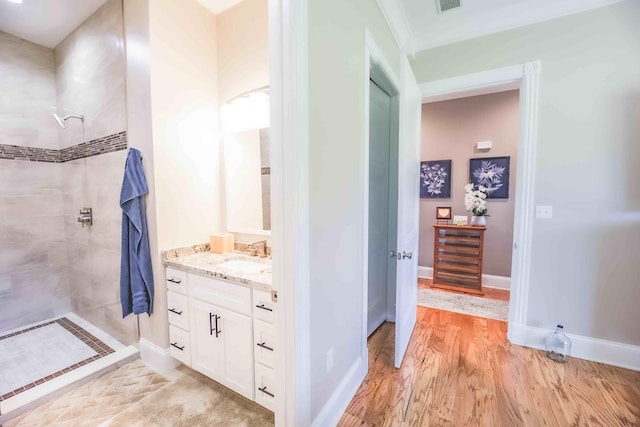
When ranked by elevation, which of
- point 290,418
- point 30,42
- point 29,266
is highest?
point 30,42

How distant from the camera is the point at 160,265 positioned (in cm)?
181

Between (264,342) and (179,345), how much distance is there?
2.66 ft

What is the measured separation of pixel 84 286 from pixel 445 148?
4.52 meters

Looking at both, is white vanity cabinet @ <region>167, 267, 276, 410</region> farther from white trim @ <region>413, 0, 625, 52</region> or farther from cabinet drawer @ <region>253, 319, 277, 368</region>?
white trim @ <region>413, 0, 625, 52</region>

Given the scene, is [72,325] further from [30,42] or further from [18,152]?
[30,42]

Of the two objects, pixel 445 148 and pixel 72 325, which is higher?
pixel 445 148

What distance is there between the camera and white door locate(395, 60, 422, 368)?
72.1 inches

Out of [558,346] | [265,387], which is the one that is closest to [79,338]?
[265,387]

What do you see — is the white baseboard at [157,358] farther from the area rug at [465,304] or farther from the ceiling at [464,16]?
the ceiling at [464,16]

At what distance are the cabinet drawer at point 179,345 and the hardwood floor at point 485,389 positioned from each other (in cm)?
106

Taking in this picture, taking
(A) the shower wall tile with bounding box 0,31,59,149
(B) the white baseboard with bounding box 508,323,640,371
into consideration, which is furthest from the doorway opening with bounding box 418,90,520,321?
(A) the shower wall tile with bounding box 0,31,59,149

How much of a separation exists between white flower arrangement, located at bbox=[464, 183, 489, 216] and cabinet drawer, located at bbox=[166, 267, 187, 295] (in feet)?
10.9

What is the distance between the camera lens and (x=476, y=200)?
3400 mm

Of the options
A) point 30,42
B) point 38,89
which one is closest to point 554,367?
point 38,89
